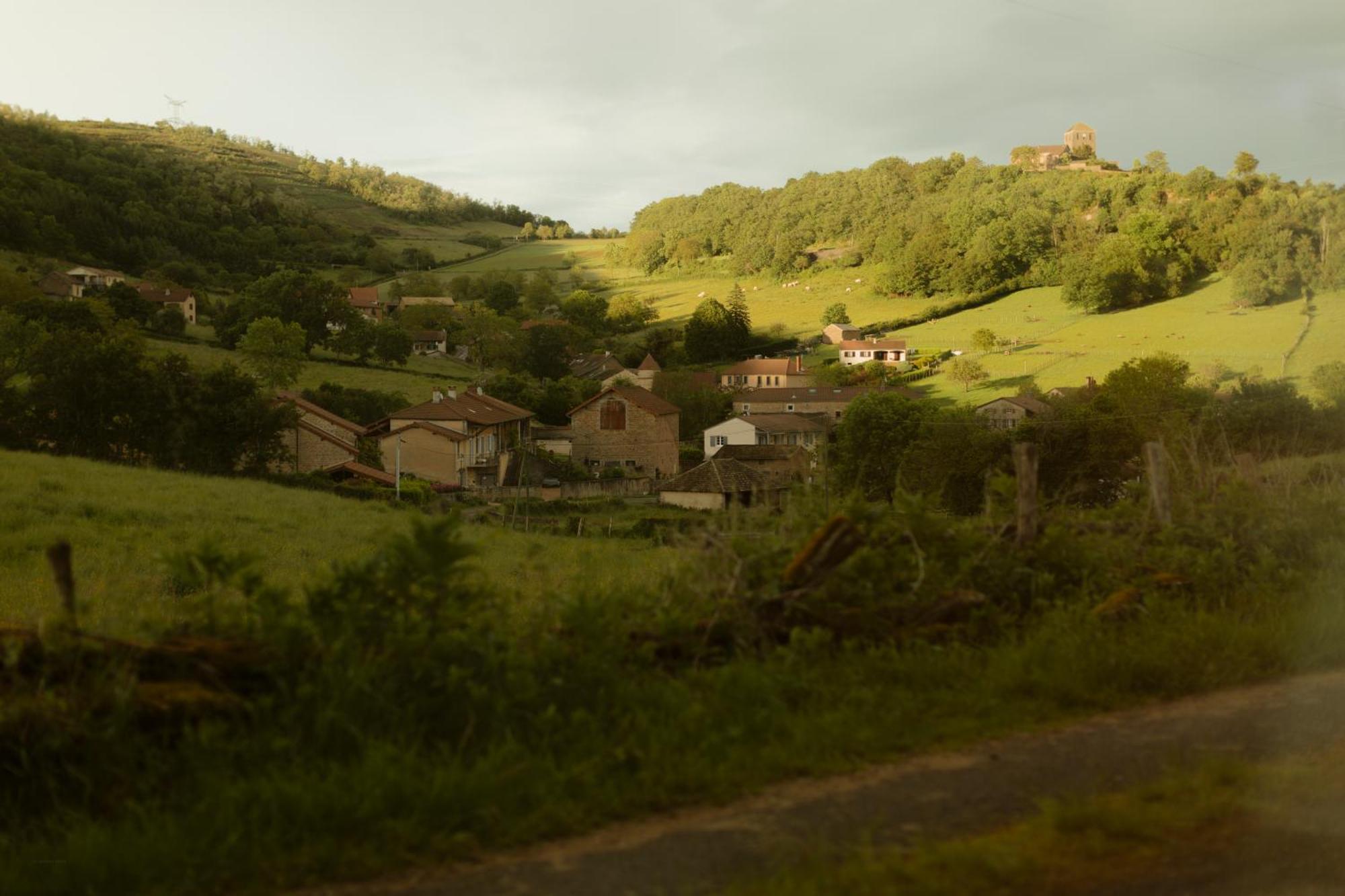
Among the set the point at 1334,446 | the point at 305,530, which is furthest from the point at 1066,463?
the point at 305,530

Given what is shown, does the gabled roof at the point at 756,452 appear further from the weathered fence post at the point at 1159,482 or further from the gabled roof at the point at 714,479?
the weathered fence post at the point at 1159,482

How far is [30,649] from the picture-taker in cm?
469

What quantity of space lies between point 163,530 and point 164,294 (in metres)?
70.6

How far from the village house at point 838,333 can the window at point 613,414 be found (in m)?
34.3

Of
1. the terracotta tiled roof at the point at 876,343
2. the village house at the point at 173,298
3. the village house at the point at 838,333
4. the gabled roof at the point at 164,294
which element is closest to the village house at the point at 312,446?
the village house at the point at 173,298

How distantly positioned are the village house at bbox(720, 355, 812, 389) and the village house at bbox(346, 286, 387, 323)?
36.7 m

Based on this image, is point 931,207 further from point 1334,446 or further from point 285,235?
point 1334,446

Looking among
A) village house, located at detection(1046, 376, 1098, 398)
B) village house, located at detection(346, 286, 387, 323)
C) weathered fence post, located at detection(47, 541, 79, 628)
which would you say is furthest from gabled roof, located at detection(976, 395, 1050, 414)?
village house, located at detection(346, 286, 387, 323)

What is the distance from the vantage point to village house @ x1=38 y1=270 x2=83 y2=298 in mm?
84438

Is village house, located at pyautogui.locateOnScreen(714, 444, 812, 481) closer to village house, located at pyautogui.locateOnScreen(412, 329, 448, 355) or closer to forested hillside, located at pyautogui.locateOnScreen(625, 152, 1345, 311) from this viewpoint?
forested hillside, located at pyautogui.locateOnScreen(625, 152, 1345, 311)

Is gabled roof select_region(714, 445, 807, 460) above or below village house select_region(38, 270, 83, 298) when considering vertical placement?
below

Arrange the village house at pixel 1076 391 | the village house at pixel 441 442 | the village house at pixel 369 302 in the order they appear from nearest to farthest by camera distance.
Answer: the village house at pixel 1076 391, the village house at pixel 441 442, the village house at pixel 369 302

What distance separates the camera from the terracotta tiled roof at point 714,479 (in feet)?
155

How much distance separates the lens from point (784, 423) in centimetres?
6650
